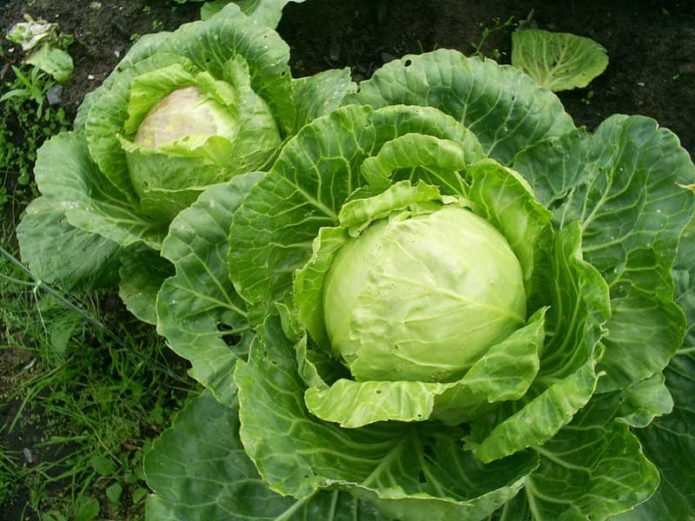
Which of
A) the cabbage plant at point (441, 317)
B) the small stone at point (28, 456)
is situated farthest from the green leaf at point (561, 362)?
the small stone at point (28, 456)

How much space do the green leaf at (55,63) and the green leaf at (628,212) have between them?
2.68 m

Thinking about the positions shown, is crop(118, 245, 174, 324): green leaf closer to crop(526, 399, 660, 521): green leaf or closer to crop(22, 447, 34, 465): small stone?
crop(22, 447, 34, 465): small stone

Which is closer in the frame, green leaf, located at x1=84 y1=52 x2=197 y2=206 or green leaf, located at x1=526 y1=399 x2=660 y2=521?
green leaf, located at x1=526 y1=399 x2=660 y2=521

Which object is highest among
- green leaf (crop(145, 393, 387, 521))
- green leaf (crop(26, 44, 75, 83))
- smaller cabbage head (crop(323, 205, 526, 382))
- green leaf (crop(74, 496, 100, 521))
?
smaller cabbage head (crop(323, 205, 526, 382))

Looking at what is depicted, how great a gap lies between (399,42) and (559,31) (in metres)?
0.77

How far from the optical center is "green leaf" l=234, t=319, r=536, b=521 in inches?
76.2

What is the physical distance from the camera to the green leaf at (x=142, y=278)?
114 inches

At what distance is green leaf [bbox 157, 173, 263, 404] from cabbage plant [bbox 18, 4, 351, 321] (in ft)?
1.24

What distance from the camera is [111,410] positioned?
137 inches

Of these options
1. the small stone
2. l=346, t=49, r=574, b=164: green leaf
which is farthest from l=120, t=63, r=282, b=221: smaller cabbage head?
the small stone

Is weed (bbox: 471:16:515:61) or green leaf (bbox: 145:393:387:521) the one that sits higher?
weed (bbox: 471:16:515:61)

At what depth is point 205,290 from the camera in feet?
7.91

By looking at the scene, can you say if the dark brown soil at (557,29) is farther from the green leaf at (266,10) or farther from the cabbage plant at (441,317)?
the cabbage plant at (441,317)

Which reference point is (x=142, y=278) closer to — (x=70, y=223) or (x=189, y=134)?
(x=70, y=223)
